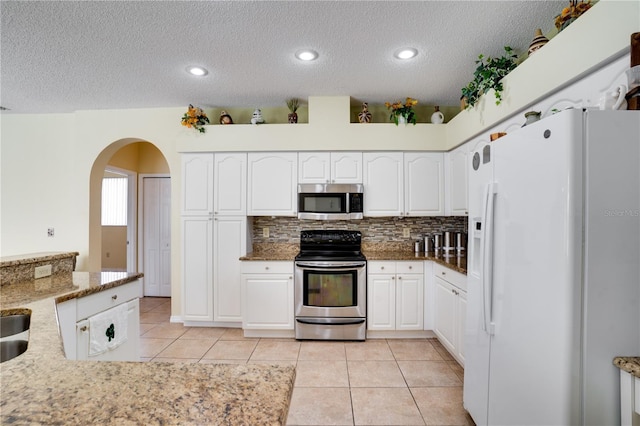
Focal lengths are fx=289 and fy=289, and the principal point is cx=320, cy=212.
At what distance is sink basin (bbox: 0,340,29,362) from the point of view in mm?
1197

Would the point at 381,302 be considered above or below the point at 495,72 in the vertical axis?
below

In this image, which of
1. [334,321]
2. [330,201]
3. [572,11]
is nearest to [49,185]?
[330,201]

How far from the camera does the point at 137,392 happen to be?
26.8 inches

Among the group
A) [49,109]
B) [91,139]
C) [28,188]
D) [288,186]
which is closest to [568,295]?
[288,186]

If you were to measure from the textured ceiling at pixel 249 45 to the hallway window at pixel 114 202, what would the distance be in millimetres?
2771

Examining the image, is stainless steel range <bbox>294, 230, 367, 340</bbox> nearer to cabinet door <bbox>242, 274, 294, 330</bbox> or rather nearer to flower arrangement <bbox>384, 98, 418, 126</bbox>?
cabinet door <bbox>242, 274, 294, 330</bbox>

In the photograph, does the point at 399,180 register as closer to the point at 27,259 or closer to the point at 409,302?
the point at 409,302

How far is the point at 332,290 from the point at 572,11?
2.76m

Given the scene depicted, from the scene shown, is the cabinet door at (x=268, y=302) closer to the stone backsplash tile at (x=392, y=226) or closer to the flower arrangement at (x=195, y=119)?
the stone backsplash tile at (x=392, y=226)

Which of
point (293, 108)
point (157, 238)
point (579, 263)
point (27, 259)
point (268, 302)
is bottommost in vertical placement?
point (268, 302)

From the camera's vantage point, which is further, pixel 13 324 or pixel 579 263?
pixel 13 324

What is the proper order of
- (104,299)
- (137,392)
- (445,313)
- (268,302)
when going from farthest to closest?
(268,302), (445,313), (104,299), (137,392)

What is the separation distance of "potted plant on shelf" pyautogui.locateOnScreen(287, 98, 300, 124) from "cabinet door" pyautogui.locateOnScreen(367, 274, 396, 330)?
1965 millimetres

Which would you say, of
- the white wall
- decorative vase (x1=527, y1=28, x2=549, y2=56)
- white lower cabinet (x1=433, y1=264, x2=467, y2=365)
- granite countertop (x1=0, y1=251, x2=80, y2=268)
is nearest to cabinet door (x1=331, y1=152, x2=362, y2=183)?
white lower cabinet (x1=433, y1=264, x2=467, y2=365)
